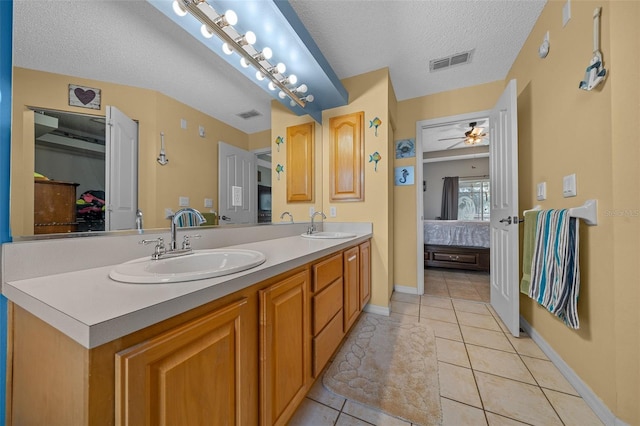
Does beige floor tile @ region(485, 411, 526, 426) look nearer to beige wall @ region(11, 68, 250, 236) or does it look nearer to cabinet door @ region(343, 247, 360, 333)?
cabinet door @ region(343, 247, 360, 333)

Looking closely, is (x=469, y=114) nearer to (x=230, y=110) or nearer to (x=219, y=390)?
(x=230, y=110)

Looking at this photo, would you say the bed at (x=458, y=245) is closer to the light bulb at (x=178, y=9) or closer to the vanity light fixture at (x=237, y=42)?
the vanity light fixture at (x=237, y=42)

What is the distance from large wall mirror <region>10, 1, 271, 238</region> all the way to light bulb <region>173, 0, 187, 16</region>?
3.2 inches

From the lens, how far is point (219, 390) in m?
0.63

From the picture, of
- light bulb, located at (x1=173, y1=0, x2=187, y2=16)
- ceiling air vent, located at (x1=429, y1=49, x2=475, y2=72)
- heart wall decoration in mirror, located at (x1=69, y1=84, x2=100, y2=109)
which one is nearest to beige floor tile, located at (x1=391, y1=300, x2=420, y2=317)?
ceiling air vent, located at (x1=429, y1=49, x2=475, y2=72)

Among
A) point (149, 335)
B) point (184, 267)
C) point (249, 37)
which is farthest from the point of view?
point (249, 37)

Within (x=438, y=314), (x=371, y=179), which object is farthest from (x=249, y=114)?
(x=438, y=314)

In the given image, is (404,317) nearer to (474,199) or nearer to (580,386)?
(580,386)

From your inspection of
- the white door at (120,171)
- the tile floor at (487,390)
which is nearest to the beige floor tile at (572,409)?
the tile floor at (487,390)

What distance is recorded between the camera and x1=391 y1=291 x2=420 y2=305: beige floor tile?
2531 mm

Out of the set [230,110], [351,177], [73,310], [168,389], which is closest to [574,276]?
[351,177]

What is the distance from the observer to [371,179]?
88.4 inches

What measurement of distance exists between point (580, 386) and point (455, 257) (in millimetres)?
2527

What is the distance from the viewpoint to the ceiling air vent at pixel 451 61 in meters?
2.12
